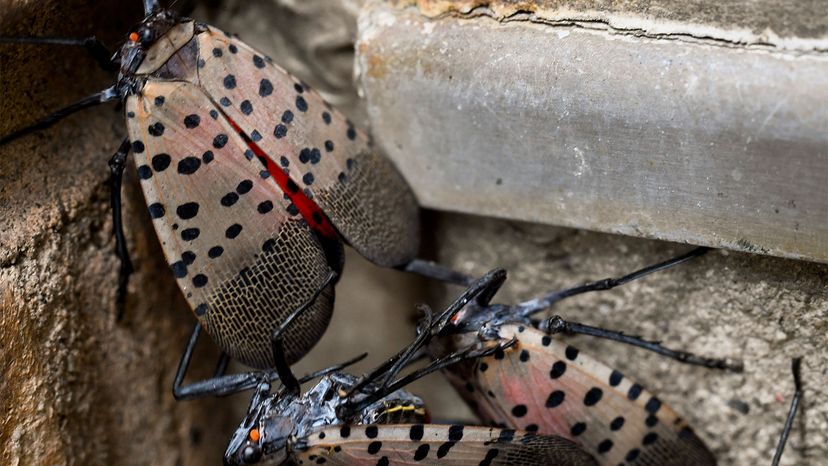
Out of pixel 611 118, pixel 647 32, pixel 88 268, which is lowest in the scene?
pixel 88 268

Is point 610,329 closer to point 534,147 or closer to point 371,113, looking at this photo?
point 534,147

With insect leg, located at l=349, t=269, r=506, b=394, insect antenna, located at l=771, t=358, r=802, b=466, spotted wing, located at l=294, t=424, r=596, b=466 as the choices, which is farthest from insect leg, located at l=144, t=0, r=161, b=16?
insect antenna, located at l=771, t=358, r=802, b=466

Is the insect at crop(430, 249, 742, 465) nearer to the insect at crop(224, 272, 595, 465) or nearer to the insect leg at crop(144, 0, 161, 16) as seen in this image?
the insect at crop(224, 272, 595, 465)

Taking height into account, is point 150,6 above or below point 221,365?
above

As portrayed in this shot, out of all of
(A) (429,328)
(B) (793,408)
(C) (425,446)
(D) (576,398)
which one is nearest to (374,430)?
(C) (425,446)

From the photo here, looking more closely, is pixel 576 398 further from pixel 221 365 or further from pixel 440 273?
pixel 221 365

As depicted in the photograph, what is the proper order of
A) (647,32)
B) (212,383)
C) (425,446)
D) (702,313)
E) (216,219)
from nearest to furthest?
(647,32) → (425,446) → (216,219) → (702,313) → (212,383)
